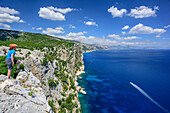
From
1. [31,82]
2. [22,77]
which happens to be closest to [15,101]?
[22,77]

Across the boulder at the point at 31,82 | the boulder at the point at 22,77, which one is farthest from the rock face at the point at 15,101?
the boulder at the point at 31,82

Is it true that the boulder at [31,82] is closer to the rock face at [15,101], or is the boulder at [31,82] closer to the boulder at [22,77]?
the boulder at [22,77]

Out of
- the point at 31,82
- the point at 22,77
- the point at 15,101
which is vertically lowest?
the point at 15,101

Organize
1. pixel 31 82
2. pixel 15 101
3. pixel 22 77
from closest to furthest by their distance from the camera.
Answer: pixel 15 101, pixel 22 77, pixel 31 82

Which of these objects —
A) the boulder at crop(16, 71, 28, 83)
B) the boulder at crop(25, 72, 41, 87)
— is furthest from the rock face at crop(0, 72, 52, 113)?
the boulder at crop(25, 72, 41, 87)

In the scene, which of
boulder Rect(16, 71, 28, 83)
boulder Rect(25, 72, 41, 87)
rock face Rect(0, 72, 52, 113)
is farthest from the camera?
boulder Rect(25, 72, 41, 87)

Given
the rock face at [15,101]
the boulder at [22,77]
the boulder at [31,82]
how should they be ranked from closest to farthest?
the rock face at [15,101] → the boulder at [22,77] → the boulder at [31,82]

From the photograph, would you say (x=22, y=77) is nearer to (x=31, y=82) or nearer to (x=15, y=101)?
(x=31, y=82)

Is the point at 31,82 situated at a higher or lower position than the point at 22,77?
lower

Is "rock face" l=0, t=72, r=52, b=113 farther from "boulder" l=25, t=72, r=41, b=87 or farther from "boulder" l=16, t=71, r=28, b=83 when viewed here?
"boulder" l=25, t=72, r=41, b=87

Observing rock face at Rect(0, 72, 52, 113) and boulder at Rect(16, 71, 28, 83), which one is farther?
boulder at Rect(16, 71, 28, 83)

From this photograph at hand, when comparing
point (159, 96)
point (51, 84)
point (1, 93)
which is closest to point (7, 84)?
point (1, 93)
